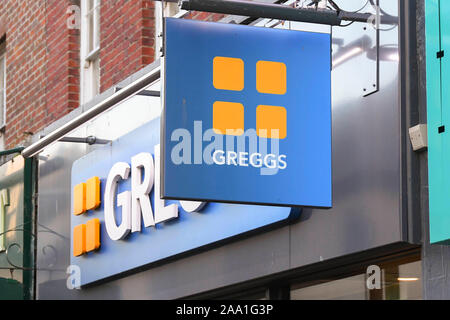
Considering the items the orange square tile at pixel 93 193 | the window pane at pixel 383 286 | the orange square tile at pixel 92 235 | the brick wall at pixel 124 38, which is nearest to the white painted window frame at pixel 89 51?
the brick wall at pixel 124 38

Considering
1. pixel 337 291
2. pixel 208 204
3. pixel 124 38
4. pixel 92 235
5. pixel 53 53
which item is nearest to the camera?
pixel 337 291

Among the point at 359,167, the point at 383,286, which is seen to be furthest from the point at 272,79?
the point at 383,286

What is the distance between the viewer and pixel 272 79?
855 cm

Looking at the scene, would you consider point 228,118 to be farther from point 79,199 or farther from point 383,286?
point 79,199

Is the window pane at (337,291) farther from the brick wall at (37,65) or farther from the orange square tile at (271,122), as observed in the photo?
the brick wall at (37,65)

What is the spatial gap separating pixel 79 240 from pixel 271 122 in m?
4.63

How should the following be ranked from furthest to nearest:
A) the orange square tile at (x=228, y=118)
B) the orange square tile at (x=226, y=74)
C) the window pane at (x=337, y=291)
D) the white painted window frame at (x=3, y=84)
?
1. the white painted window frame at (x=3, y=84)
2. the window pane at (x=337, y=291)
3. the orange square tile at (x=226, y=74)
4. the orange square tile at (x=228, y=118)

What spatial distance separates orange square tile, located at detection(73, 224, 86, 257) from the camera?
12.4m

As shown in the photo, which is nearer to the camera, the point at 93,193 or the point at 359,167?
the point at 359,167

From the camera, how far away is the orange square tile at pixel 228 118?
8352 millimetres

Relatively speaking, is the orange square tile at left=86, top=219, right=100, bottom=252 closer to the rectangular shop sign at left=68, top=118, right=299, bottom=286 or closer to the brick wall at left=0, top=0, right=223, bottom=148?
the rectangular shop sign at left=68, top=118, right=299, bottom=286

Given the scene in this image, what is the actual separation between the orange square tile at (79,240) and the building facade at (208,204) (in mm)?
128

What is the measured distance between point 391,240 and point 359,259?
2.09 ft
